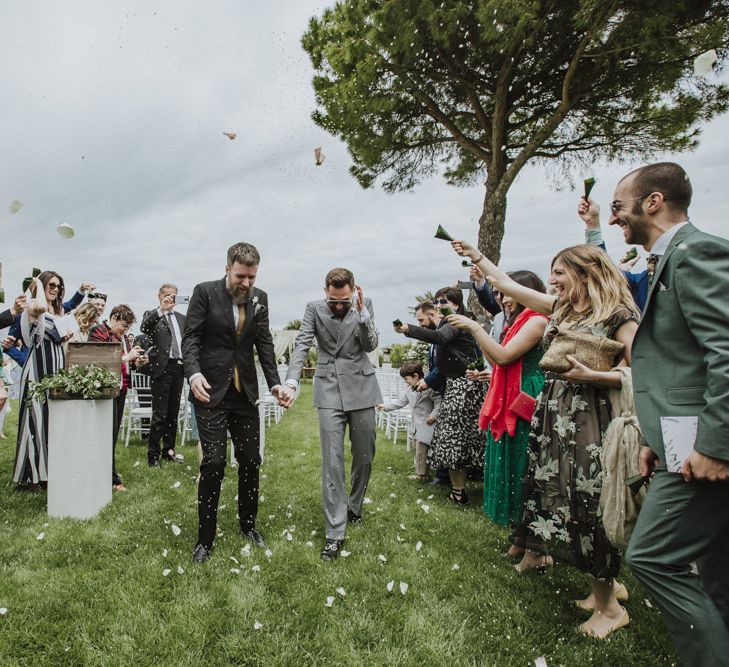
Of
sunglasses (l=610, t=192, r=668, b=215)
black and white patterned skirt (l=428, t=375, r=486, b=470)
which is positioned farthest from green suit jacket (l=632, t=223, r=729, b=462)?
black and white patterned skirt (l=428, t=375, r=486, b=470)

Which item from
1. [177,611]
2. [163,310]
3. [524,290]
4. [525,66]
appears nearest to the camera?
[177,611]

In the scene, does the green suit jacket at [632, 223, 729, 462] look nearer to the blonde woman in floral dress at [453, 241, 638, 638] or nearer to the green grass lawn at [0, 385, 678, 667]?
the blonde woman in floral dress at [453, 241, 638, 638]

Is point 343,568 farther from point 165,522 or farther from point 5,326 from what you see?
point 5,326

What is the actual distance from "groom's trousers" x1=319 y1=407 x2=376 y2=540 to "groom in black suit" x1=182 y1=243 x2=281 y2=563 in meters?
0.53

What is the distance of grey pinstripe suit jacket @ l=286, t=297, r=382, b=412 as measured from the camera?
401 cm

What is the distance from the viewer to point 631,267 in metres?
3.91

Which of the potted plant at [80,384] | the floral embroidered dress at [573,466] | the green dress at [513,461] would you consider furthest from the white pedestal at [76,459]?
the floral embroidered dress at [573,466]

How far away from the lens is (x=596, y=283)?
2.73 meters

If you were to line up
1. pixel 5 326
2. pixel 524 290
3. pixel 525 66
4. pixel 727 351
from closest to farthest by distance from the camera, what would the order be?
pixel 727 351
pixel 524 290
pixel 5 326
pixel 525 66

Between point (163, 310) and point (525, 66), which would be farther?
point (525, 66)

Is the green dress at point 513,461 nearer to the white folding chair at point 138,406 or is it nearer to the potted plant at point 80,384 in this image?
the potted plant at point 80,384

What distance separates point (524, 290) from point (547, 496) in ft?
4.30

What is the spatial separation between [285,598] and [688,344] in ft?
8.48

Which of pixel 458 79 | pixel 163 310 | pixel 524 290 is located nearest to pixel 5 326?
pixel 163 310
